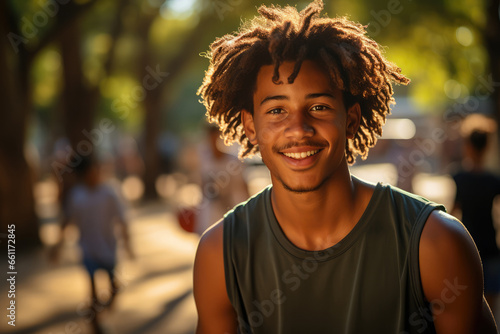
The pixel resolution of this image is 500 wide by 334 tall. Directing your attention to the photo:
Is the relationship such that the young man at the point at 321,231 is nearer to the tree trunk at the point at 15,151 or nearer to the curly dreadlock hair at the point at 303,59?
the curly dreadlock hair at the point at 303,59

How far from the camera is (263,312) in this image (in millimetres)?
2580

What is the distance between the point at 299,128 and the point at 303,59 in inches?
11.3

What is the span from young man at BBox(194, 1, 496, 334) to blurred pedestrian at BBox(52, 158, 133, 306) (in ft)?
12.5

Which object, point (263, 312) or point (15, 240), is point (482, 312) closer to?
point (263, 312)

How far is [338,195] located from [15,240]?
1020 centimetres

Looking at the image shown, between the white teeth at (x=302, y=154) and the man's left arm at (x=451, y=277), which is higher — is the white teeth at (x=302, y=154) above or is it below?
above

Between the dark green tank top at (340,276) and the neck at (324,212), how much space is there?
6 cm

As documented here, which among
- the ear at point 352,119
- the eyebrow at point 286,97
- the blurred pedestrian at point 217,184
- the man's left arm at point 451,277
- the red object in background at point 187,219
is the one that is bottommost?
the man's left arm at point 451,277

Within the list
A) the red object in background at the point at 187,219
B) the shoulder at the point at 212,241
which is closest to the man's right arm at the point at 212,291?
the shoulder at the point at 212,241

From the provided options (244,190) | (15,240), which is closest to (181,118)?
(15,240)

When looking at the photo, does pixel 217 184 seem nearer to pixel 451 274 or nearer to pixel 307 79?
pixel 307 79

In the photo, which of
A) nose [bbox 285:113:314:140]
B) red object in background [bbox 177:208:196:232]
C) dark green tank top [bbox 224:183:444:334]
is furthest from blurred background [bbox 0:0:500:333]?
dark green tank top [bbox 224:183:444:334]

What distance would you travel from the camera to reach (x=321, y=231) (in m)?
2.57

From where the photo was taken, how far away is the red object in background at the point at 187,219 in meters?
6.93
